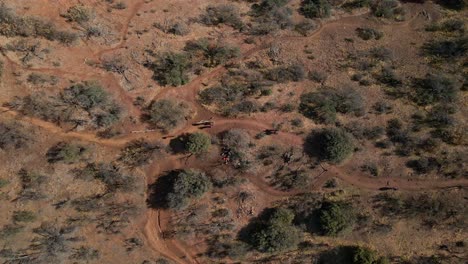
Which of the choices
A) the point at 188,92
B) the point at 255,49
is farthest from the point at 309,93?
the point at 188,92

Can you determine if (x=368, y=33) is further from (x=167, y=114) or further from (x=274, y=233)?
(x=274, y=233)

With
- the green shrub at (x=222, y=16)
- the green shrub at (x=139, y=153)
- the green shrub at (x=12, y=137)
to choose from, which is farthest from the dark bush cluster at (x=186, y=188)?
the green shrub at (x=222, y=16)

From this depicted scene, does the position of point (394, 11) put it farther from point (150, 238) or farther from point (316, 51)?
point (150, 238)

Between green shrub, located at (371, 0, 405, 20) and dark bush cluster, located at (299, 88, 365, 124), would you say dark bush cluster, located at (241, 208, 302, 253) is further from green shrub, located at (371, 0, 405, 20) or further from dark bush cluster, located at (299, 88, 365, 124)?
green shrub, located at (371, 0, 405, 20)

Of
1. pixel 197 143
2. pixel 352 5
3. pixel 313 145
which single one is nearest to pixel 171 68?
pixel 197 143

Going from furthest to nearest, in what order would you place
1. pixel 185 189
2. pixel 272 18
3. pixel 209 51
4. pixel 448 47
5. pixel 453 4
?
pixel 453 4 < pixel 272 18 < pixel 209 51 < pixel 448 47 < pixel 185 189

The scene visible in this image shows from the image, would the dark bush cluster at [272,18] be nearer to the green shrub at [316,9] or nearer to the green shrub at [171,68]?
the green shrub at [316,9]

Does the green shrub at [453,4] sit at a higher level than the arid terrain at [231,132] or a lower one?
higher
